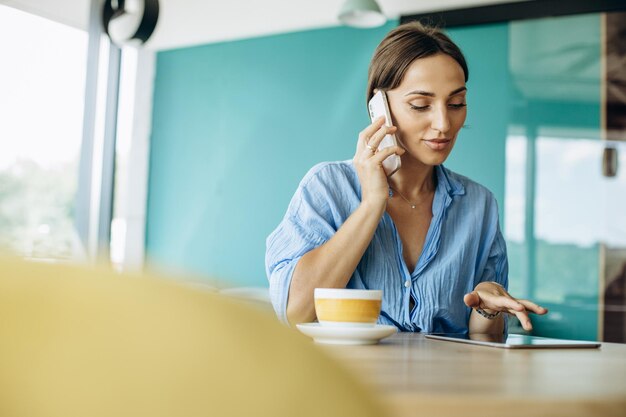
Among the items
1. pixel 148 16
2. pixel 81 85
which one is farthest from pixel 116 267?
pixel 81 85

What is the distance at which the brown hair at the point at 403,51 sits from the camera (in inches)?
72.4

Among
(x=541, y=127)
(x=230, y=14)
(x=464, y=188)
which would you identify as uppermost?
(x=230, y=14)

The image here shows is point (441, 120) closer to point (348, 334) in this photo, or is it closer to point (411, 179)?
point (411, 179)

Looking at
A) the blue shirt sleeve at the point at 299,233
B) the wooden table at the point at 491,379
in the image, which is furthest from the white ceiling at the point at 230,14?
the wooden table at the point at 491,379

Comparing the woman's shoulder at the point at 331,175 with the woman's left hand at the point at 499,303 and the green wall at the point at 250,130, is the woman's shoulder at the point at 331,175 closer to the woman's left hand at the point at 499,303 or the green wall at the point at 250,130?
the woman's left hand at the point at 499,303

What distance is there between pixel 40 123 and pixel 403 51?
4076 millimetres

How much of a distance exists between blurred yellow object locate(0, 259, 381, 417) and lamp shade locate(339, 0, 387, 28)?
4.22 m

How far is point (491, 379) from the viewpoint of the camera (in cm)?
66

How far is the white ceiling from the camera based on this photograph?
491cm

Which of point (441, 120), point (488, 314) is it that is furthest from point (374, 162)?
point (488, 314)

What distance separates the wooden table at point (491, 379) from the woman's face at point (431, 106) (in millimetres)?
796

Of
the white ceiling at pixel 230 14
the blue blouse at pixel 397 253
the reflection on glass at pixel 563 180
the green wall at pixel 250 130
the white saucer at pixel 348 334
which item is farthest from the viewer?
the green wall at pixel 250 130

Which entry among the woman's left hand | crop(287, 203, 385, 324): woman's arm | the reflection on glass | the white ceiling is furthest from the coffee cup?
the white ceiling

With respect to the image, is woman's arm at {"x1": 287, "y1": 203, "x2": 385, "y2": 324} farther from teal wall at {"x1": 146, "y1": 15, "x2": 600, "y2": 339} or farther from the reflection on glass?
the reflection on glass
